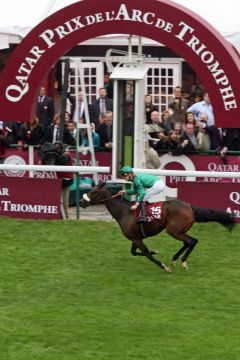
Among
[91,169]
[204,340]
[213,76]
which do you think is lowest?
[204,340]

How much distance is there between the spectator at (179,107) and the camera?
77.2ft

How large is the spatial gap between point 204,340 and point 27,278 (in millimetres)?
3733

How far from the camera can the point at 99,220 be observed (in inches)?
769

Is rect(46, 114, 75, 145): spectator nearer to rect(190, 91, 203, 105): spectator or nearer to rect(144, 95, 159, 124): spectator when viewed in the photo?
rect(144, 95, 159, 124): spectator

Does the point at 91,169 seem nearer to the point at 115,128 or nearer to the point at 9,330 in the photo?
the point at 115,128

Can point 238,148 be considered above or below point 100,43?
below

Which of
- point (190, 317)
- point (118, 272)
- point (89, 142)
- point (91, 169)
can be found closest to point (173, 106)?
point (89, 142)

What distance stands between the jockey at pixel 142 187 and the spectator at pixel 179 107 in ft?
23.8

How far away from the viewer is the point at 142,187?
52.3ft

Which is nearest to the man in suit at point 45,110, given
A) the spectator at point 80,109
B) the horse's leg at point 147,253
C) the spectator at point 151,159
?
the spectator at point 80,109

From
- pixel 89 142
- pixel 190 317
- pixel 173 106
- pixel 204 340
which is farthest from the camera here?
pixel 173 106

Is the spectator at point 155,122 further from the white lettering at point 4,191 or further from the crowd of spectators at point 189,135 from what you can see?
the white lettering at point 4,191

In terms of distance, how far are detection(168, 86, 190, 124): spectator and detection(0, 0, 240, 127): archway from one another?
4358 millimetres

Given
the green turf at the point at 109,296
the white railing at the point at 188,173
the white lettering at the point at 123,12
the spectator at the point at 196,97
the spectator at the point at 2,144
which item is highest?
the white lettering at the point at 123,12
